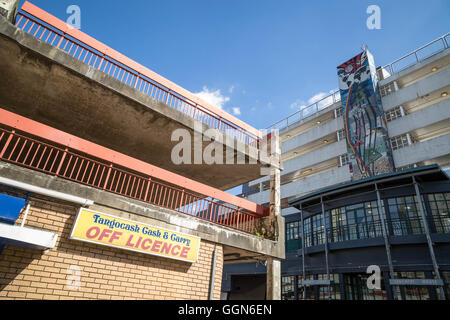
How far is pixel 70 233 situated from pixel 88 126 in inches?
223

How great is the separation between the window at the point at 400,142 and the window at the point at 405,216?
1246 centimetres

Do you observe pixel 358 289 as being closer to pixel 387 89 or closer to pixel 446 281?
pixel 446 281

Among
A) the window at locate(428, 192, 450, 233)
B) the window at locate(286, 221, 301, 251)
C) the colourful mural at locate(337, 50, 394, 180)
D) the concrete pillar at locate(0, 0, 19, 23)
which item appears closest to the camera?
the concrete pillar at locate(0, 0, 19, 23)

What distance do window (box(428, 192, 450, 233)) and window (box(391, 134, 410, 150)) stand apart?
1223 cm

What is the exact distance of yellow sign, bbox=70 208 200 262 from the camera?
6.61 m

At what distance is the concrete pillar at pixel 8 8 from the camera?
8117 mm

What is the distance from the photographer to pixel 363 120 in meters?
28.0

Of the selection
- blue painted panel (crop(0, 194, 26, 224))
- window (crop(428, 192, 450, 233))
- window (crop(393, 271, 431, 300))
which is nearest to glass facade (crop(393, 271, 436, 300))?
window (crop(393, 271, 431, 300))

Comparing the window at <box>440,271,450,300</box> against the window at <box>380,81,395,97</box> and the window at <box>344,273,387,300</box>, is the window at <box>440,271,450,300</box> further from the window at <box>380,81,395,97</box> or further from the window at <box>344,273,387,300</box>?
the window at <box>380,81,395,97</box>

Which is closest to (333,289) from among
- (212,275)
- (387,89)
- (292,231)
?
(292,231)

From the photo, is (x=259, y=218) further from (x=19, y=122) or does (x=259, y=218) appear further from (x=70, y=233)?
(x=19, y=122)

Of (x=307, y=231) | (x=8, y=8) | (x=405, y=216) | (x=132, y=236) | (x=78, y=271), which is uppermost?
(x=8, y=8)

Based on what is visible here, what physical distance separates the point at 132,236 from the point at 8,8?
803 cm
